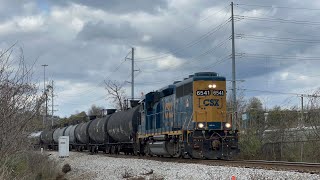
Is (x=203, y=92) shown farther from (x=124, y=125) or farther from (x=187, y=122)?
(x=124, y=125)

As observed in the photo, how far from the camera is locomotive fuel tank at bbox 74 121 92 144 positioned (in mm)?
40562

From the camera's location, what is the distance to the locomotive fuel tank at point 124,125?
Result: 28734 millimetres

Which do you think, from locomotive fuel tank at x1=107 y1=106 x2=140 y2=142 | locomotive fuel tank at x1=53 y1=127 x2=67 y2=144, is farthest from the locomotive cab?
locomotive fuel tank at x1=53 y1=127 x2=67 y2=144

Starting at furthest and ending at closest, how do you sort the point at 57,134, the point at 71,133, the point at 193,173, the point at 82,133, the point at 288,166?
the point at 57,134 < the point at 71,133 < the point at 82,133 < the point at 288,166 < the point at 193,173

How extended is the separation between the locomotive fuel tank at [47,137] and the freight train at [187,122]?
96.8 ft

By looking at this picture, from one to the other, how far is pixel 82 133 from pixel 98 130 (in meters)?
5.45

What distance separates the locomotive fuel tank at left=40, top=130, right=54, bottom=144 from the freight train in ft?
96.8

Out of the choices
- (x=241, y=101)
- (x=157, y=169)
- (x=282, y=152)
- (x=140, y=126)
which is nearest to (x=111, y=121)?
(x=140, y=126)

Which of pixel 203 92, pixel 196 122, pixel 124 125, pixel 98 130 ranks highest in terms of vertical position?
pixel 203 92

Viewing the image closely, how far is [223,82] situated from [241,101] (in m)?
14.4

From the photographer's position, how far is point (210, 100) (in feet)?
69.8

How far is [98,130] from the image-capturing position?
36.9m

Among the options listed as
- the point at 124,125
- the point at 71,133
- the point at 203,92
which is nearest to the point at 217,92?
the point at 203,92

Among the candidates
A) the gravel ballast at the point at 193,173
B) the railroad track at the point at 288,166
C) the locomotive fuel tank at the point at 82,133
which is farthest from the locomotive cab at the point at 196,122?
the locomotive fuel tank at the point at 82,133
